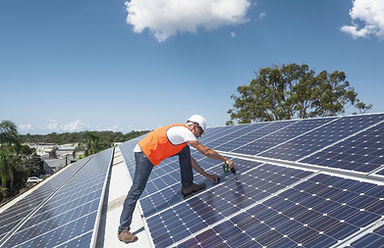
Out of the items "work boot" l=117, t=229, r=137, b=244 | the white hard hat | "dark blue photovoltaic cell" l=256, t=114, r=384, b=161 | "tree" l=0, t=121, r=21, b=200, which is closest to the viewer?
"work boot" l=117, t=229, r=137, b=244

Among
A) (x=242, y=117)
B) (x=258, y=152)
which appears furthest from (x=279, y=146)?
(x=242, y=117)

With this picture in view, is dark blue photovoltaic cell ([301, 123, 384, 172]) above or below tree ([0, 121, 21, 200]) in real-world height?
below

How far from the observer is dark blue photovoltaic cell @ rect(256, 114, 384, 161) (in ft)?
21.1

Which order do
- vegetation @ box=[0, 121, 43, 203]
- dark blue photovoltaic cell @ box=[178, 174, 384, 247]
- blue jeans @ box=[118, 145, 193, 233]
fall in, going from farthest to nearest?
vegetation @ box=[0, 121, 43, 203] < blue jeans @ box=[118, 145, 193, 233] < dark blue photovoltaic cell @ box=[178, 174, 384, 247]

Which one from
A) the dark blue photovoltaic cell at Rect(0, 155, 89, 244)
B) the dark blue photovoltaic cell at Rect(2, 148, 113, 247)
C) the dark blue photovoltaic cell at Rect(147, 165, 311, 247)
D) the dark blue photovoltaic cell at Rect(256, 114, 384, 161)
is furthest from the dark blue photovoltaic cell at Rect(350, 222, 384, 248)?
the dark blue photovoltaic cell at Rect(0, 155, 89, 244)

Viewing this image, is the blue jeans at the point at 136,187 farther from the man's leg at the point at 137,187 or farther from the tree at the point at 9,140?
the tree at the point at 9,140

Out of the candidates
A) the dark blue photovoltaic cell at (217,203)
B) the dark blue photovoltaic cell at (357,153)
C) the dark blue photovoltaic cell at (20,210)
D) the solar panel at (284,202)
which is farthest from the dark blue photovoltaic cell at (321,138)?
the dark blue photovoltaic cell at (20,210)

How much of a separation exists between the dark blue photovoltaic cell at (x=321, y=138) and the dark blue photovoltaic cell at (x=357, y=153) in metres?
0.39

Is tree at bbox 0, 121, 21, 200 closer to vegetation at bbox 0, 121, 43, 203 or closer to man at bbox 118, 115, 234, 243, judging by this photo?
vegetation at bbox 0, 121, 43, 203

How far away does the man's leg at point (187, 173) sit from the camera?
18.5 ft

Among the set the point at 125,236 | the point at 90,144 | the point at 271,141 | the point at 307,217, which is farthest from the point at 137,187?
the point at 90,144

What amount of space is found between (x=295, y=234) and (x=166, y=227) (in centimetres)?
249

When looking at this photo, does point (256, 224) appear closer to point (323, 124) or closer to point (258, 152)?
point (258, 152)

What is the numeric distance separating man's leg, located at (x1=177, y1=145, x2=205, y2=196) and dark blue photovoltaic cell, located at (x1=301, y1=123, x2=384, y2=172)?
2815mm
